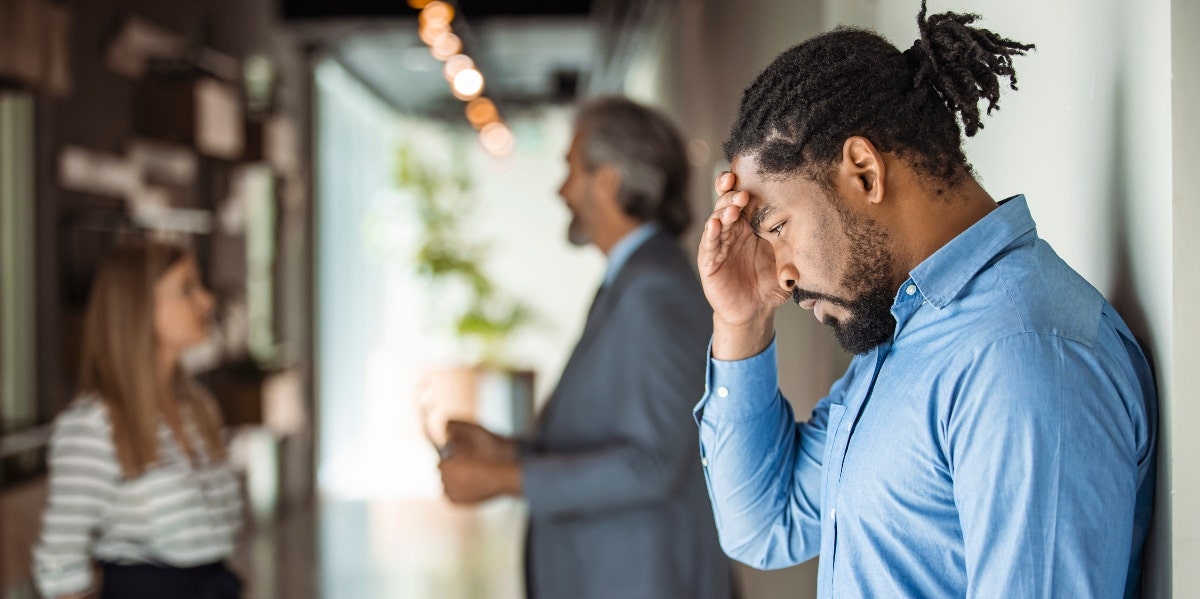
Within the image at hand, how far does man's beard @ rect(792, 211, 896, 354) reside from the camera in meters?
1.04

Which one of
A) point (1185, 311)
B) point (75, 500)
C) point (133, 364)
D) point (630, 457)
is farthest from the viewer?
point (133, 364)

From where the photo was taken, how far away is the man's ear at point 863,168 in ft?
3.33

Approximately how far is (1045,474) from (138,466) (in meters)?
2.38

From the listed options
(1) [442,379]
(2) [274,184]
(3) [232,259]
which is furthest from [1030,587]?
(1) [442,379]

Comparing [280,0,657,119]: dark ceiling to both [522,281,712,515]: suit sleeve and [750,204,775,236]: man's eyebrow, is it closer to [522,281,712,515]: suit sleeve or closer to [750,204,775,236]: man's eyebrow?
[522,281,712,515]: suit sleeve

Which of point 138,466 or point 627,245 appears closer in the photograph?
point 627,245

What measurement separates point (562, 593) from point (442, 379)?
749cm

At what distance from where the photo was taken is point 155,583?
8.57ft

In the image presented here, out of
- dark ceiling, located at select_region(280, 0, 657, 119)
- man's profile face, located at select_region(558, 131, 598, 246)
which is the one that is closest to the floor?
dark ceiling, located at select_region(280, 0, 657, 119)

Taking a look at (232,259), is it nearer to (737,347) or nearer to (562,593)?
(562,593)

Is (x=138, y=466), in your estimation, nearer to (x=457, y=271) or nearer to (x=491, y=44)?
(x=491, y=44)

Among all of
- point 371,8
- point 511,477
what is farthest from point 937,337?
point 371,8

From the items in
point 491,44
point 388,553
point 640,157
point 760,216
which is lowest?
point 388,553

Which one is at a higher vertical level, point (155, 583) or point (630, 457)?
point (630, 457)
